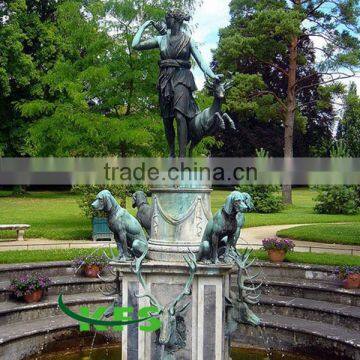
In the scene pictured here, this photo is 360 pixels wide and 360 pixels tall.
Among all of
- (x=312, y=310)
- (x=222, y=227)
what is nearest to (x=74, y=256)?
(x=312, y=310)

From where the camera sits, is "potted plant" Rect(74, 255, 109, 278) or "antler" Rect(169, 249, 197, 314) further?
"potted plant" Rect(74, 255, 109, 278)

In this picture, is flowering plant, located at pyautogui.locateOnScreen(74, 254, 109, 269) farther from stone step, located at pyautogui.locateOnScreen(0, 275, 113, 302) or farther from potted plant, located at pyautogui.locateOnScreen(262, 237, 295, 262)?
potted plant, located at pyautogui.locateOnScreen(262, 237, 295, 262)

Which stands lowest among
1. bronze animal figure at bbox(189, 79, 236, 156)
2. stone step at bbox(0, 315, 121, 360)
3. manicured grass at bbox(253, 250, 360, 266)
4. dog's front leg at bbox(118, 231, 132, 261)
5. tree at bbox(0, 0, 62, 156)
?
stone step at bbox(0, 315, 121, 360)

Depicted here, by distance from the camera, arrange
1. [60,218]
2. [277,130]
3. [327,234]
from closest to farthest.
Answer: [327,234] < [60,218] < [277,130]

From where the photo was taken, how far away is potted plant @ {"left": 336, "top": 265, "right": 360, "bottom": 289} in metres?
10.0

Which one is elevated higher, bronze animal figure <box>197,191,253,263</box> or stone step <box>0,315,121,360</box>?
bronze animal figure <box>197,191,253,263</box>

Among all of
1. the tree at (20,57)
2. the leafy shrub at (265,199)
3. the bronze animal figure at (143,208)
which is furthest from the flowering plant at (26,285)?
the tree at (20,57)

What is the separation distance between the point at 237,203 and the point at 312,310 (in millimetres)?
4526

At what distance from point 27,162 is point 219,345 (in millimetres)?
29292

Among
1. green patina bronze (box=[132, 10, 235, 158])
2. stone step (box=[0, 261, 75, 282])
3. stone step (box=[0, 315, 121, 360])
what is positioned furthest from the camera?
stone step (box=[0, 261, 75, 282])

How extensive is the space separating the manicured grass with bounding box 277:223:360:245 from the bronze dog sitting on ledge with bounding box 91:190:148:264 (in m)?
10.7

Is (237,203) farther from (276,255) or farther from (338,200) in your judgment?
(338,200)

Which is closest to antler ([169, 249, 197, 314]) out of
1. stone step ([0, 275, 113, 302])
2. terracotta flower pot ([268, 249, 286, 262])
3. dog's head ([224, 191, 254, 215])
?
dog's head ([224, 191, 254, 215])

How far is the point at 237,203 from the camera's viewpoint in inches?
226
